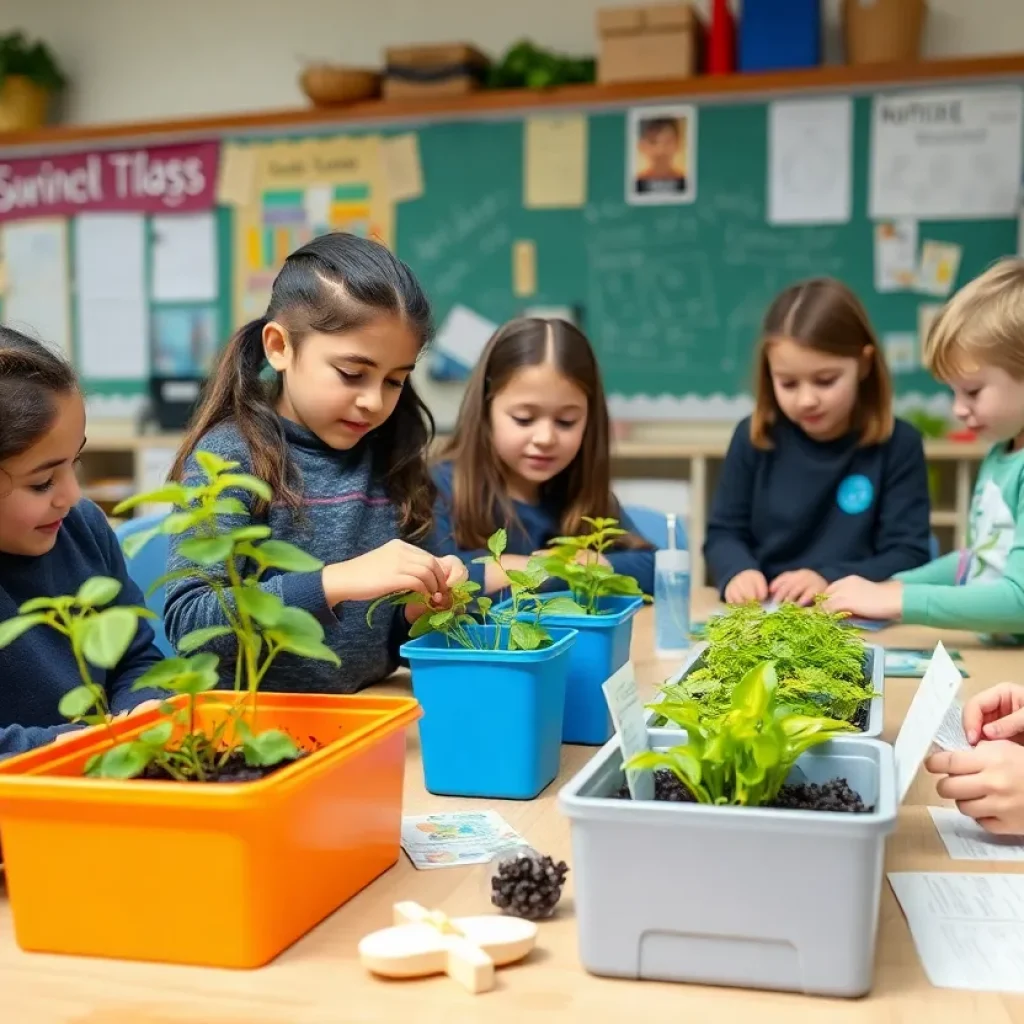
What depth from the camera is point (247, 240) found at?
425 centimetres

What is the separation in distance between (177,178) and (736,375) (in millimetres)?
2064

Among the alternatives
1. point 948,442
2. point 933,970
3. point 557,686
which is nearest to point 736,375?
point 948,442

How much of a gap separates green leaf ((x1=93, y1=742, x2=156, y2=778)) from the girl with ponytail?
49cm

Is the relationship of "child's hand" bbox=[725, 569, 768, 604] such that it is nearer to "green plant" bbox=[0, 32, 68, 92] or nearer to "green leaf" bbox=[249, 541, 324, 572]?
"green leaf" bbox=[249, 541, 324, 572]

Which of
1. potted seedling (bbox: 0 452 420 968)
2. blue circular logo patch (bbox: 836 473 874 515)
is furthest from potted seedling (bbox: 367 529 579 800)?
blue circular logo patch (bbox: 836 473 874 515)

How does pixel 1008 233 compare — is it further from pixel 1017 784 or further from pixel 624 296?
pixel 1017 784

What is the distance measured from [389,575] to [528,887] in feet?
1.31

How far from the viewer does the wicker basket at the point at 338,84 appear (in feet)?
13.0

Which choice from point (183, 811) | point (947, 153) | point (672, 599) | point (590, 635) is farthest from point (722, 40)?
point (183, 811)

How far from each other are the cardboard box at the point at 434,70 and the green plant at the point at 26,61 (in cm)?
126

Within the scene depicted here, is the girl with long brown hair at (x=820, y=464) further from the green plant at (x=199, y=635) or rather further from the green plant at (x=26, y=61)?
the green plant at (x=26, y=61)

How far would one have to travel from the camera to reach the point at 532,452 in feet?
6.59

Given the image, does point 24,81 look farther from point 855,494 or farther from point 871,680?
point 871,680

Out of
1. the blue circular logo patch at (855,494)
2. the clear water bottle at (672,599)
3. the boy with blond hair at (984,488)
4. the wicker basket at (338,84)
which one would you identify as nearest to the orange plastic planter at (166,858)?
the clear water bottle at (672,599)
